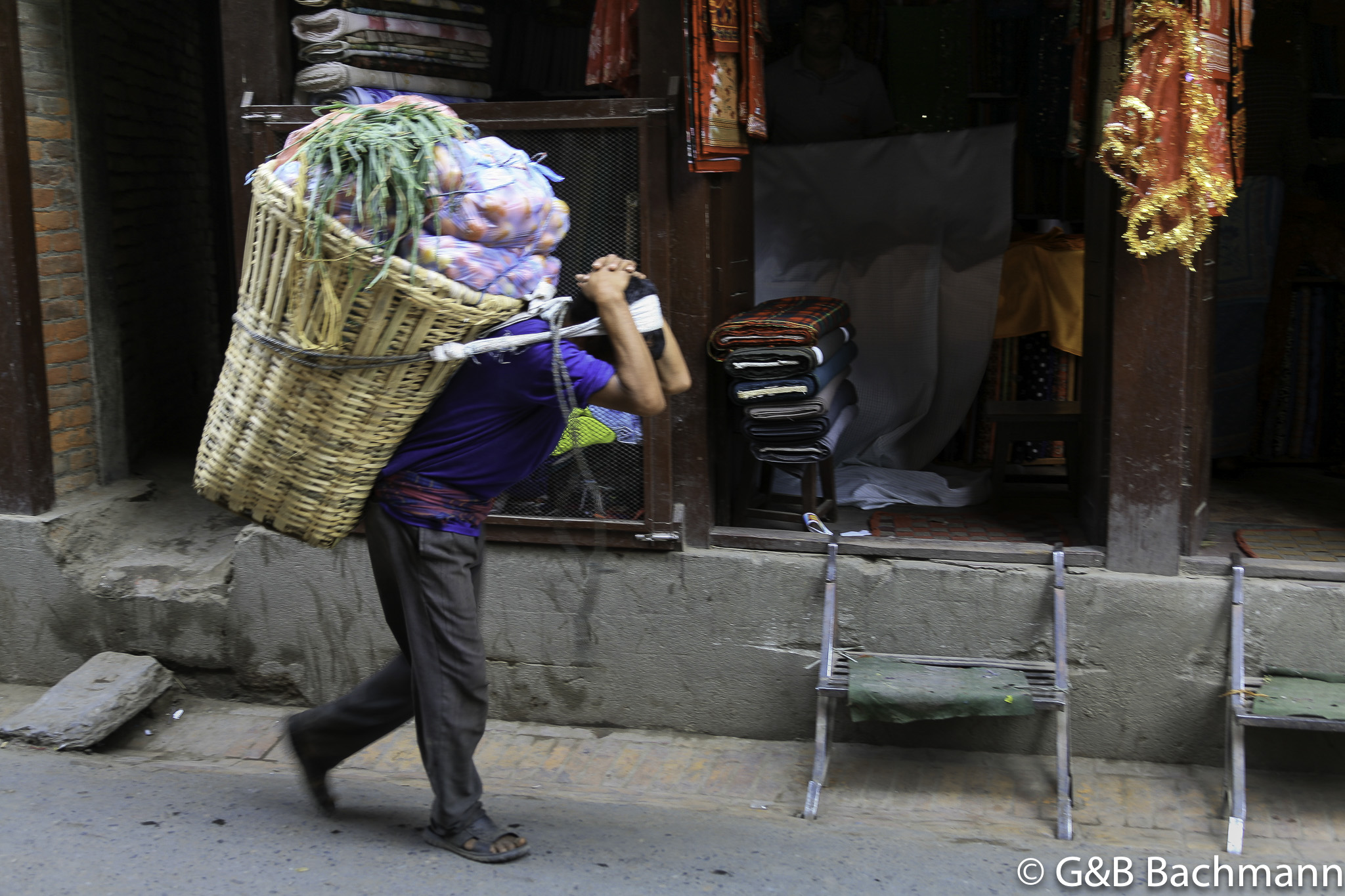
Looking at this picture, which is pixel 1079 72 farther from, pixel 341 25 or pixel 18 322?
pixel 18 322

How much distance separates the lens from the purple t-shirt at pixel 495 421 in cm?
318

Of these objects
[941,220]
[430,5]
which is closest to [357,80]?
[430,5]

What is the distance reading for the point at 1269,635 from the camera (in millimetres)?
4164

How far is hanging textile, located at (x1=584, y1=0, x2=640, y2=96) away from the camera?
4566 millimetres

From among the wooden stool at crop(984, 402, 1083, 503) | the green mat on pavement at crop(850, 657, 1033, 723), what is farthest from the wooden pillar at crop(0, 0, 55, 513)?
the wooden stool at crop(984, 402, 1083, 503)

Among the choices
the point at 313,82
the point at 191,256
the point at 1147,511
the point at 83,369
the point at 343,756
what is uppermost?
the point at 313,82

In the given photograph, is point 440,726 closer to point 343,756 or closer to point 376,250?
point 343,756

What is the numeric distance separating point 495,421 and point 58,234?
9.27 feet

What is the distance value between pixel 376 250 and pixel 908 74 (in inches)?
159

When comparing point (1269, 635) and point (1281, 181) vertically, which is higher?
point (1281, 181)

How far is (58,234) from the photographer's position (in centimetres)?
509

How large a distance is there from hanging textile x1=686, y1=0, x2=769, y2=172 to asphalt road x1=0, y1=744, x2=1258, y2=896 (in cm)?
222

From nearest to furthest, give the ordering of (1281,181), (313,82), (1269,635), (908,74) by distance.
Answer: (1269,635)
(313,82)
(1281,181)
(908,74)

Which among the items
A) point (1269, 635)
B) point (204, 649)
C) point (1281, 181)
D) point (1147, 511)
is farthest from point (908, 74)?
point (204, 649)
